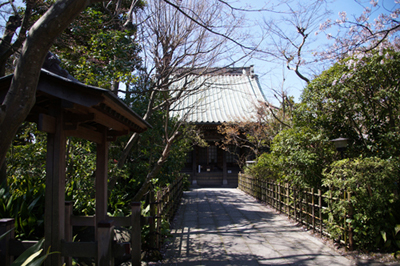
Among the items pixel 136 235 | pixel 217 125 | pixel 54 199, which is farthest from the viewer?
pixel 217 125

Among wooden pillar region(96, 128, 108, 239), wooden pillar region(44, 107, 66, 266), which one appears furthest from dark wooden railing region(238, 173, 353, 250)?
wooden pillar region(44, 107, 66, 266)

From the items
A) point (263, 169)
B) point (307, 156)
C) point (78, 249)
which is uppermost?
point (307, 156)

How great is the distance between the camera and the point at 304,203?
667cm

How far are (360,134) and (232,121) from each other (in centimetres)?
806

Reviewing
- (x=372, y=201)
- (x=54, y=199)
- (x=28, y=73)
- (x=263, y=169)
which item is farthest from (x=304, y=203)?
(x=28, y=73)

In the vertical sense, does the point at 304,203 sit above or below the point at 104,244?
below

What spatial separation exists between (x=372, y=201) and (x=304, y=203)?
222 cm

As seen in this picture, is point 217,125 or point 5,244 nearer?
point 5,244

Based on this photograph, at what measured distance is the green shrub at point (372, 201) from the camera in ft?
15.0

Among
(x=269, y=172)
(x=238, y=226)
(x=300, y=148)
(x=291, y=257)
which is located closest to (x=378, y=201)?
(x=291, y=257)

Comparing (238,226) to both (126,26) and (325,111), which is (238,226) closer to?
(325,111)

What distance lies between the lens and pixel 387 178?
469 cm

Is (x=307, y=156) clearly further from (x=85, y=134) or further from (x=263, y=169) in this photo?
(x=263, y=169)

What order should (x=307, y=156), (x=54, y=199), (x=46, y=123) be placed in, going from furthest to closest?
1. (x=307, y=156)
2. (x=54, y=199)
3. (x=46, y=123)
